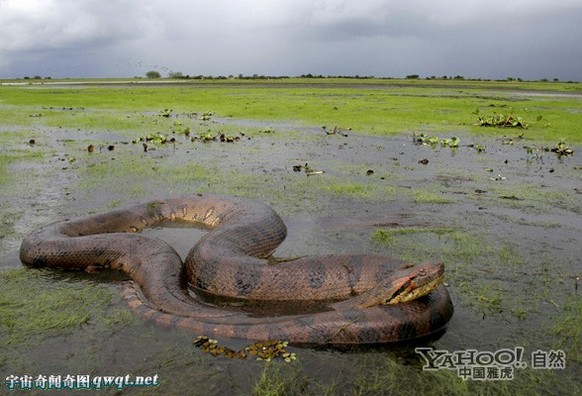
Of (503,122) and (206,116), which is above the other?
(503,122)

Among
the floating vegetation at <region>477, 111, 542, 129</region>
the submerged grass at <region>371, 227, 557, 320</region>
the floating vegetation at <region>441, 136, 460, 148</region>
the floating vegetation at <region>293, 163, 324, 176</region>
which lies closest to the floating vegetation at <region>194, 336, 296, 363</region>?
the submerged grass at <region>371, 227, 557, 320</region>

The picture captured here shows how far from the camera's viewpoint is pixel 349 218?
31.2 feet

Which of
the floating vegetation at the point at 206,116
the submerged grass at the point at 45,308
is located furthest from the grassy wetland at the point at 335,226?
the floating vegetation at the point at 206,116

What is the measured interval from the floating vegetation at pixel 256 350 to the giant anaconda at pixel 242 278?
0.43 feet

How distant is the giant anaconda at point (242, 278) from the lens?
523 centimetres

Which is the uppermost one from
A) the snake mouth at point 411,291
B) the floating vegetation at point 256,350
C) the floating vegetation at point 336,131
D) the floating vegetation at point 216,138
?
the snake mouth at point 411,291

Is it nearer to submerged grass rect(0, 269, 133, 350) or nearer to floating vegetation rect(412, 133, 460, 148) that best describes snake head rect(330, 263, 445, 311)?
submerged grass rect(0, 269, 133, 350)

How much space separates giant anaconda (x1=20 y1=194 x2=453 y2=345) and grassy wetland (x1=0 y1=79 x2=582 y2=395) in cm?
22

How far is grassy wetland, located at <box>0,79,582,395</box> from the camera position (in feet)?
15.4

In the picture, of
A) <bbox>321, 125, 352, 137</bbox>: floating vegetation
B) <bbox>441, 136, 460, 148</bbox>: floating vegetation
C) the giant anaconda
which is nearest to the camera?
the giant anaconda

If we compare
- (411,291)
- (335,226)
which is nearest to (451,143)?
(335,226)

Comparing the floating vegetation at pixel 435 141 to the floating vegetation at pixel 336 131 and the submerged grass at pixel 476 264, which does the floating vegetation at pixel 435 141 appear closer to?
the floating vegetation at pixel 336 131

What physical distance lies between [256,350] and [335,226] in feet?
14.3

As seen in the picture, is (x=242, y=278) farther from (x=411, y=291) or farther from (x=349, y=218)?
(x=349, y=218)
